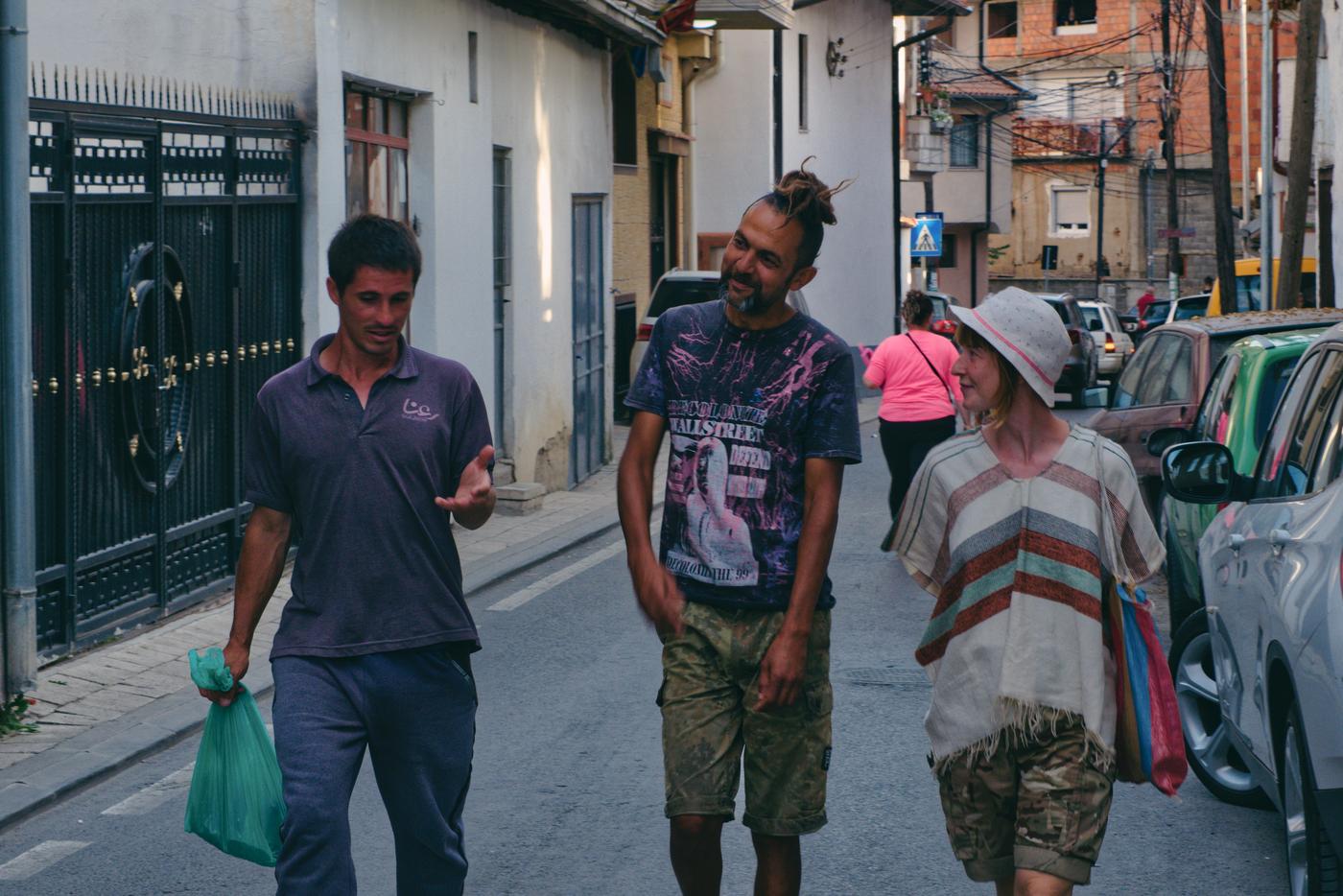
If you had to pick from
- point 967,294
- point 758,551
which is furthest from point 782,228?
point 967,294

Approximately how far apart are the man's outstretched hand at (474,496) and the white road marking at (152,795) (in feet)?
9.34

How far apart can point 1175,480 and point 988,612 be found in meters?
2.25

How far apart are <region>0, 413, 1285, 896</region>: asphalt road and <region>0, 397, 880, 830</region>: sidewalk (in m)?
0.14

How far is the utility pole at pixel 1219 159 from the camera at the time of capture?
27.5 metres

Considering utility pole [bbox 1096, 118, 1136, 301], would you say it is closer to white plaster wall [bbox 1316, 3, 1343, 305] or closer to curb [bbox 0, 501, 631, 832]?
white plaster wall [bbox 1316, 3, 1343, 305]

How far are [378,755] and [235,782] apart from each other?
1.07 ft

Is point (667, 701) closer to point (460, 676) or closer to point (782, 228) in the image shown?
point (460, 676)

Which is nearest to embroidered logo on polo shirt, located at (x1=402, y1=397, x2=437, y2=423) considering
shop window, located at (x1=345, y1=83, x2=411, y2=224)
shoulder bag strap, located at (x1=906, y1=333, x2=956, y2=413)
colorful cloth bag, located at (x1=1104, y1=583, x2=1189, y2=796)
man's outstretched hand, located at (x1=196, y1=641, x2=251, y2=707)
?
man's outstretched hand, located at (x1=196, y1=641, x2=251, y2=707)

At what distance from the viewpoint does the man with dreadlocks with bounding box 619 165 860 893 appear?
4469mm

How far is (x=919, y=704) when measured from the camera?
27.6ft

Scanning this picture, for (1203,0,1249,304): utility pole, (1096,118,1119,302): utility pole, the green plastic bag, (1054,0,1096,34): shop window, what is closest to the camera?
the green plastic bag

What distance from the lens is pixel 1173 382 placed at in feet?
39.2

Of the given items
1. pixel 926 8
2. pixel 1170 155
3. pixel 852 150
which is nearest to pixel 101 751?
pixel 852 150

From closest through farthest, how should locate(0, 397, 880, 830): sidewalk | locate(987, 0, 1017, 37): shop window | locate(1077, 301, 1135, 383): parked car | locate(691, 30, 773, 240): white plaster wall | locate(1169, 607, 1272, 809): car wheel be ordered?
1. locate(1169, 607, 1272, 809): car wheel
2. locate(0, 397, 880, 830): sidewalk
3. locate(691, 30, 773, 240): white plaster wall
4. locate(1077, 301, 1135, 383): parked car
5. locate(987, 0, 1017, 37): shop window
